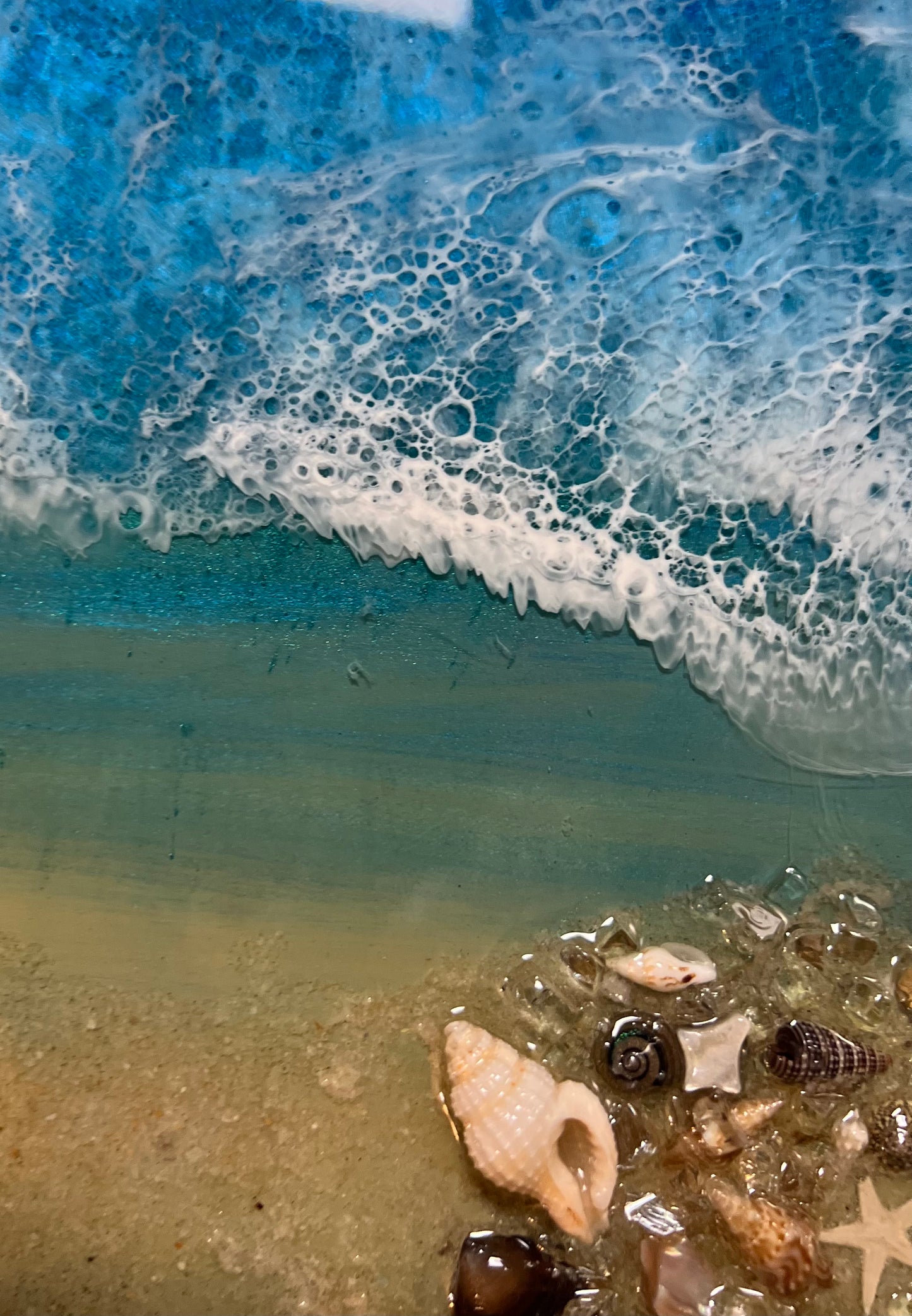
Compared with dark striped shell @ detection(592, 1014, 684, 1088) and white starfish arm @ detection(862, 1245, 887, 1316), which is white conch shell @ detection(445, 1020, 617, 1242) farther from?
white starfish arm @ detection(862, 1245, 887, 1316)

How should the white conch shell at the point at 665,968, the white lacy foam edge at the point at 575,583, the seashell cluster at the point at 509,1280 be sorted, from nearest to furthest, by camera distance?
the seashell cluster at the point at 509,1280, the white conch shell at the point at 665,968, the white lacy foam edge at the point at 575,583

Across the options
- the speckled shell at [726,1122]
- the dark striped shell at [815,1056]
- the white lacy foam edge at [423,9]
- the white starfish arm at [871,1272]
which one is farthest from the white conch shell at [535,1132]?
the white lacy foam edge at [423,9]

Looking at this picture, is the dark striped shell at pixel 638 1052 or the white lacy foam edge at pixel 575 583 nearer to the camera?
the dark striped shell at pixel 638 1052

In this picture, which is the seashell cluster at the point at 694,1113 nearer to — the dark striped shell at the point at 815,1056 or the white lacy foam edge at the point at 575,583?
the dark striped shell at the point at 815,1056

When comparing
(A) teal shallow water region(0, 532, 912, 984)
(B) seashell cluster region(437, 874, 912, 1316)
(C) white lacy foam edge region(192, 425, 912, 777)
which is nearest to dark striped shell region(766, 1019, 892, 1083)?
(B) seashell cluster region(437, 874, 912, 1316)

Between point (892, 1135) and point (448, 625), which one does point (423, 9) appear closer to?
point (448, 625)

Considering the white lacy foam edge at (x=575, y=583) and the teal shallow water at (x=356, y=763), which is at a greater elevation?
the white lacy foam edge at (x=575, y=583)

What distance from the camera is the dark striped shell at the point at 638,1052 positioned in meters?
1.23

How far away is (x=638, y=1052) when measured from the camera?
4.05ft

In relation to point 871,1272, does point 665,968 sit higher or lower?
higher

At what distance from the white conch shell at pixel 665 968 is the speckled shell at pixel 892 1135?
332 mm

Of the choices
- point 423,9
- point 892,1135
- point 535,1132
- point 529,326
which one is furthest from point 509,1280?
point 423,9

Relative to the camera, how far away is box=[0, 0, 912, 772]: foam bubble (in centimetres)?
142

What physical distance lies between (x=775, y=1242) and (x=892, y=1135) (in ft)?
0.85
